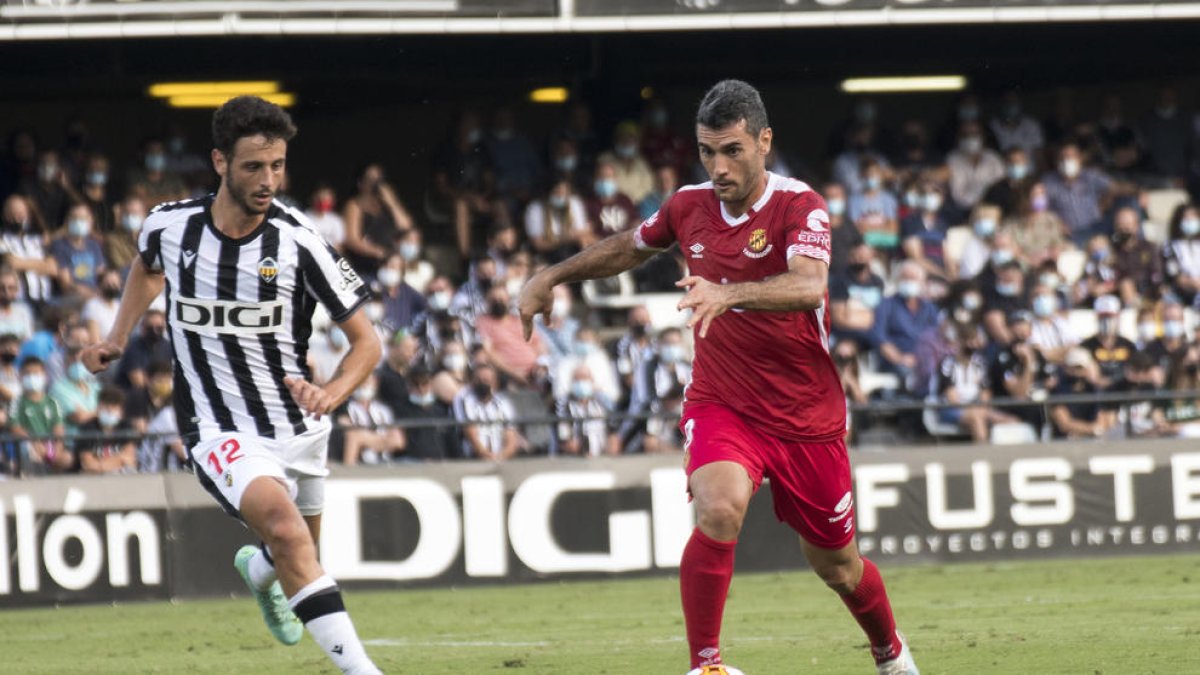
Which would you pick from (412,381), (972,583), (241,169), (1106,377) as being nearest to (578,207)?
(412,381)

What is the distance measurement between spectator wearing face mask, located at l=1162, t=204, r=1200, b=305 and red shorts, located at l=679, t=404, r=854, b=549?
12.2 metres

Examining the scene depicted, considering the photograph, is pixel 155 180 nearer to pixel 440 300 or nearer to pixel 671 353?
pixel 440 300

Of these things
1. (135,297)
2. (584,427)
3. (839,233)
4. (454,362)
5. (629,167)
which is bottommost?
(584,427)

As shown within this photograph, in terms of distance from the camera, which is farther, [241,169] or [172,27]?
[172,27]

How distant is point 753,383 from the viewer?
7.42 metres

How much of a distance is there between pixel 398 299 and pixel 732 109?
1042 cm

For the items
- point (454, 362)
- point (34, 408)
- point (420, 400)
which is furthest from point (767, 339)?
point (34, 408)

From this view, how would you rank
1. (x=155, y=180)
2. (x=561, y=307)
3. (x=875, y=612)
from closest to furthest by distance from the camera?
1. (x=875, y=612)
2. (x=561, y=307)
3. (x=155, y=180)

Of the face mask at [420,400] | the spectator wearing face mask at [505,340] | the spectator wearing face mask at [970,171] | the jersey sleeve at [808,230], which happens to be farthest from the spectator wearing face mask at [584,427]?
the jersey sleeve at [808,230]

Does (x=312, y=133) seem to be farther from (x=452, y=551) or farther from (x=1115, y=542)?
(x=1115, y=542)

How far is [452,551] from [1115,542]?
5055 millimetres

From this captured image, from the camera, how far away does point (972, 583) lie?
539 inches

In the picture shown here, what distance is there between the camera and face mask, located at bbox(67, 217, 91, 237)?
17250 mm

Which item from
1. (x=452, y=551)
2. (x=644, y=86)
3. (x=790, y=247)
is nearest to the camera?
(x=790, y=247)
